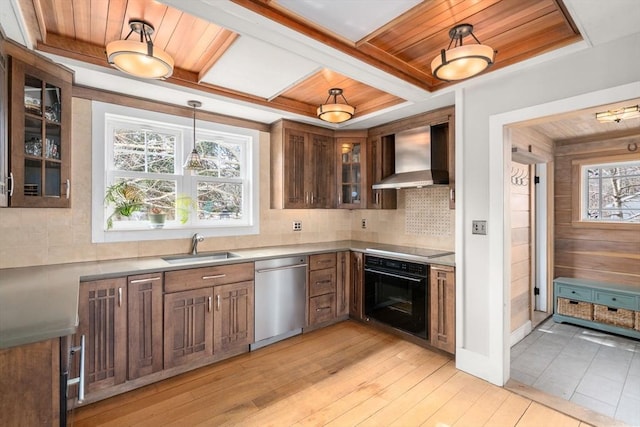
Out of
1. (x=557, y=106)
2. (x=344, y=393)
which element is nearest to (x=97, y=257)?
(x=344, y=393)

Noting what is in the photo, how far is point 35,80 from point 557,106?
3566 mm

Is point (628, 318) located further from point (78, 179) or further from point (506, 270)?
point (78, 179)

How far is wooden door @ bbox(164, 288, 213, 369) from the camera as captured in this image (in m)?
2.47

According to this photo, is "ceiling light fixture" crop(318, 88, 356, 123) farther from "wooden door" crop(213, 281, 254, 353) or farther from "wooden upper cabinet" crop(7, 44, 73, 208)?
"wooden upper cabinet" crop(7, 44, 73, 208)

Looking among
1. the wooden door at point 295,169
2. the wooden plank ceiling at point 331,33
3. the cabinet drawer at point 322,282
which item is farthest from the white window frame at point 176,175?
the cabinet drawer at point 322,282

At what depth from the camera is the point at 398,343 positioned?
3.17 meters

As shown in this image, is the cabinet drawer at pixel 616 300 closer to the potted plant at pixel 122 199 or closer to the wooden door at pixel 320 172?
the wooden door at pixel 320 172

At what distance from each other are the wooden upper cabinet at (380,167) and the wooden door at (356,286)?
681 mm

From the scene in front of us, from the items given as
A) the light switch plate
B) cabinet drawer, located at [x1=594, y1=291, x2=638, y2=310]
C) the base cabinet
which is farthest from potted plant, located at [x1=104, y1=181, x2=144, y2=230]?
cabinet drawer, located at [x1=594, y1=291, x2=638, y2=310]

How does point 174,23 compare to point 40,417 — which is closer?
point 40,417

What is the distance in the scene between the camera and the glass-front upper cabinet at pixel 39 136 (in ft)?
6.30

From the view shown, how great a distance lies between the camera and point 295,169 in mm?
3633

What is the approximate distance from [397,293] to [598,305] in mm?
2511

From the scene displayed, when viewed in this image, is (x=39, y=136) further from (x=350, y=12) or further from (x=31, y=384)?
(x=350, y=12)
